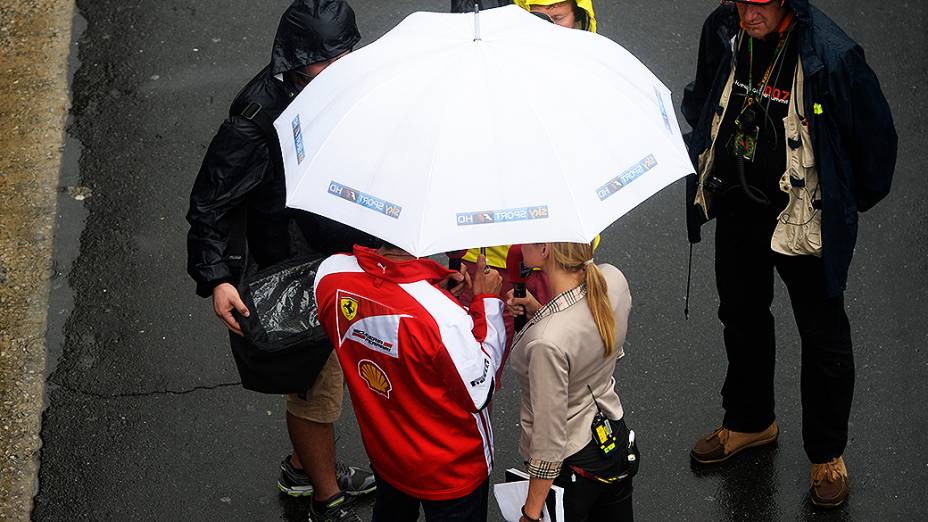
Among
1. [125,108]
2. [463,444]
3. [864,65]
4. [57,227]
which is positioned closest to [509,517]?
[463,444]

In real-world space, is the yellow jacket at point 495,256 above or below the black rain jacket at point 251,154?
below

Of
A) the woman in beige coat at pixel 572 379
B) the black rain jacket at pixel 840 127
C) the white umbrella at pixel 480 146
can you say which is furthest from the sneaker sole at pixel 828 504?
the white umbrella at pixel 480 146

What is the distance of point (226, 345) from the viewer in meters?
5.86

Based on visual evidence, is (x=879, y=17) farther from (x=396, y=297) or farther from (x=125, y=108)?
(x=396, y=297)

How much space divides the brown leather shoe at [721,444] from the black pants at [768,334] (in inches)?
1.6

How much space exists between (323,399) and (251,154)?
1.03 metres

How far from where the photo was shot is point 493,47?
3.68 m

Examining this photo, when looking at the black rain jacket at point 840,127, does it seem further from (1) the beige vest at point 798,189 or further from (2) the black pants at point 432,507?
(2) the black pants at point 432,507

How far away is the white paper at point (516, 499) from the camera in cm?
398

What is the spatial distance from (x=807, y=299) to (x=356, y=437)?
2.09 m

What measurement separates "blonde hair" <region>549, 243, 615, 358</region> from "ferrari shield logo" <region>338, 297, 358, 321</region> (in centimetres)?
65

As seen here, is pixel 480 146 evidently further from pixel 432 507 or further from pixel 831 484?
pixel 831 484

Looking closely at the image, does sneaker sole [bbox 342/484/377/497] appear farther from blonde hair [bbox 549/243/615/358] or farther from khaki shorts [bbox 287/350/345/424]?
blonde hair [bbox 549/243/615/358]

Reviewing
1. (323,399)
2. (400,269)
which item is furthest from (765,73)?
(323,399)
